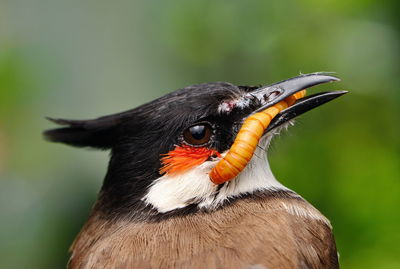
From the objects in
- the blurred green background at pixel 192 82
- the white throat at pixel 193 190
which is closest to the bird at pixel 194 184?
the white throat at pixel 193 190

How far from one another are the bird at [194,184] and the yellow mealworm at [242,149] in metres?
0.02

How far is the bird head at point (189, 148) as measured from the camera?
3391 mm

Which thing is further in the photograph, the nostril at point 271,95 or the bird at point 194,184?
the nostril at point 271,95

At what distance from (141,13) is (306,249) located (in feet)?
9.78

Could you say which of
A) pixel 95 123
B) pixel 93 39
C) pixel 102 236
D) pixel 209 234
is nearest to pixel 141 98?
pixel 93 39

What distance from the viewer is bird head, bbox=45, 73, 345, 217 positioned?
339cm

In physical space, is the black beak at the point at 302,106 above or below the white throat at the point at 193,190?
above

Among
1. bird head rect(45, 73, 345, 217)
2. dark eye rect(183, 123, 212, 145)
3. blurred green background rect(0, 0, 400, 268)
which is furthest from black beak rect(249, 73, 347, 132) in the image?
blurred green background rect(0, 0, 400, 268)

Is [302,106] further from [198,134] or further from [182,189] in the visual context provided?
[182,189]

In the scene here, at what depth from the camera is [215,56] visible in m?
5.71

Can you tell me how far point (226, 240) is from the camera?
120 inches

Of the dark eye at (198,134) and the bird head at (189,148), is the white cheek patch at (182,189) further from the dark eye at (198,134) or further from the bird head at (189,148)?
the dark eye at (198,134)

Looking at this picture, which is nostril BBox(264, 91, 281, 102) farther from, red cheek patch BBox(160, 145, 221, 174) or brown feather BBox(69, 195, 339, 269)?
brown feather BBox(69, 195, 339, 269)

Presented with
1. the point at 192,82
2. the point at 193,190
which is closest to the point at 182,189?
the point at 193,190
